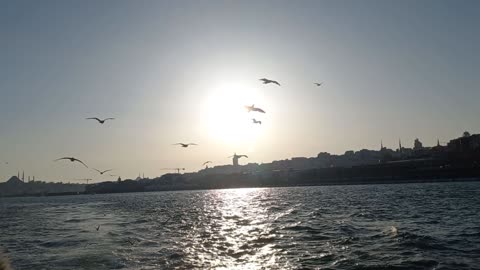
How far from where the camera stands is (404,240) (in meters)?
27.5

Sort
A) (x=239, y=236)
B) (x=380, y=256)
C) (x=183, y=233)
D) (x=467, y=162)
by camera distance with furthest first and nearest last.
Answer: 1. (x=467, y=162)
2. (x=183, y=233)
3. (x=239, y=236)
4. (x=380, y=256)

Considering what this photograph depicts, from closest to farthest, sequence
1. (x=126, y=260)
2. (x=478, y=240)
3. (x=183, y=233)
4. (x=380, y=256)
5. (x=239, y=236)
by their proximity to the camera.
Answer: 1. (x=380, y=256)
2. (x=126, y=260)
3. (x=478, y=240)
4. (x=239, y=236)
5. (x=183, y=233)

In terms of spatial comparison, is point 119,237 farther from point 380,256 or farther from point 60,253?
point 380,256

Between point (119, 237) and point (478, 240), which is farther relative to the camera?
point (119, 237)

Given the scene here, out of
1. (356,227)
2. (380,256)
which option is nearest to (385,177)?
(356,227)

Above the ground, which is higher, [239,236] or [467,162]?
[467,162]

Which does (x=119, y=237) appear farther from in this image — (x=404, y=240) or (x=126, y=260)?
(x=404, y=240)

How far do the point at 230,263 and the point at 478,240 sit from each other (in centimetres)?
1426

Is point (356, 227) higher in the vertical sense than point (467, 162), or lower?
lower

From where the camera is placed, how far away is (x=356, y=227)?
35.2 m

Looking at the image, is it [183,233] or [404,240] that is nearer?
[404,240]

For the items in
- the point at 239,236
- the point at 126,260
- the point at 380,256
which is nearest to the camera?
the point at 380,256

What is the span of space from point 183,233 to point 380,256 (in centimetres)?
1849

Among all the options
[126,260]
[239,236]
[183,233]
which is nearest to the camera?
[126,260]
